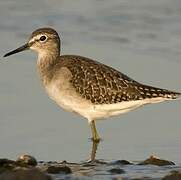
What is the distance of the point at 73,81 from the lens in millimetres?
13188

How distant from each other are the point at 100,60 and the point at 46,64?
2.07m

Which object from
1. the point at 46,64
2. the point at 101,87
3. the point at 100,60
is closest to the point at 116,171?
the point at 101,87

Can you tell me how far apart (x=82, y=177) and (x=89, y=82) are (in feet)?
8.34

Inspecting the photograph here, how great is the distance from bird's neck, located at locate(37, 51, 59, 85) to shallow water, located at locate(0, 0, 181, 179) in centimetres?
48

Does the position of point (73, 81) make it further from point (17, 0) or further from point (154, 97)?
point (17, 0)

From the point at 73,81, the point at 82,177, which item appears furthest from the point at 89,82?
the point at 82,177

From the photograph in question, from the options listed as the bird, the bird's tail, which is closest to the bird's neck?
the bird

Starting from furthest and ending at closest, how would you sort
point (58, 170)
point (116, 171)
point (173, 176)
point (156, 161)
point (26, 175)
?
point (156, 161) → point (116, 171) → point (58, 170) → point (173, 176) → point (26, 175)

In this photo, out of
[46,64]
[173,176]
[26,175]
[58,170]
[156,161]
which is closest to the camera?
[26,175]

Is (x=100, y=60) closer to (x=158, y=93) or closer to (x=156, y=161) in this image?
(x=158, y=93)

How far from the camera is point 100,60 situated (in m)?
15.8

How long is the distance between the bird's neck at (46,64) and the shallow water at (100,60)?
0.48m

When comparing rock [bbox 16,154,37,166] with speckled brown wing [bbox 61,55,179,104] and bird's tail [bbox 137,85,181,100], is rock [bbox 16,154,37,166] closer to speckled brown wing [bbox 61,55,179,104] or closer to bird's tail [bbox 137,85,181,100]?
speckled brown wing [bbox 61,55,179,104]

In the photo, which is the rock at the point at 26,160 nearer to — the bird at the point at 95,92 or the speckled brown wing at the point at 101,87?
the bird at the point at 95,92
